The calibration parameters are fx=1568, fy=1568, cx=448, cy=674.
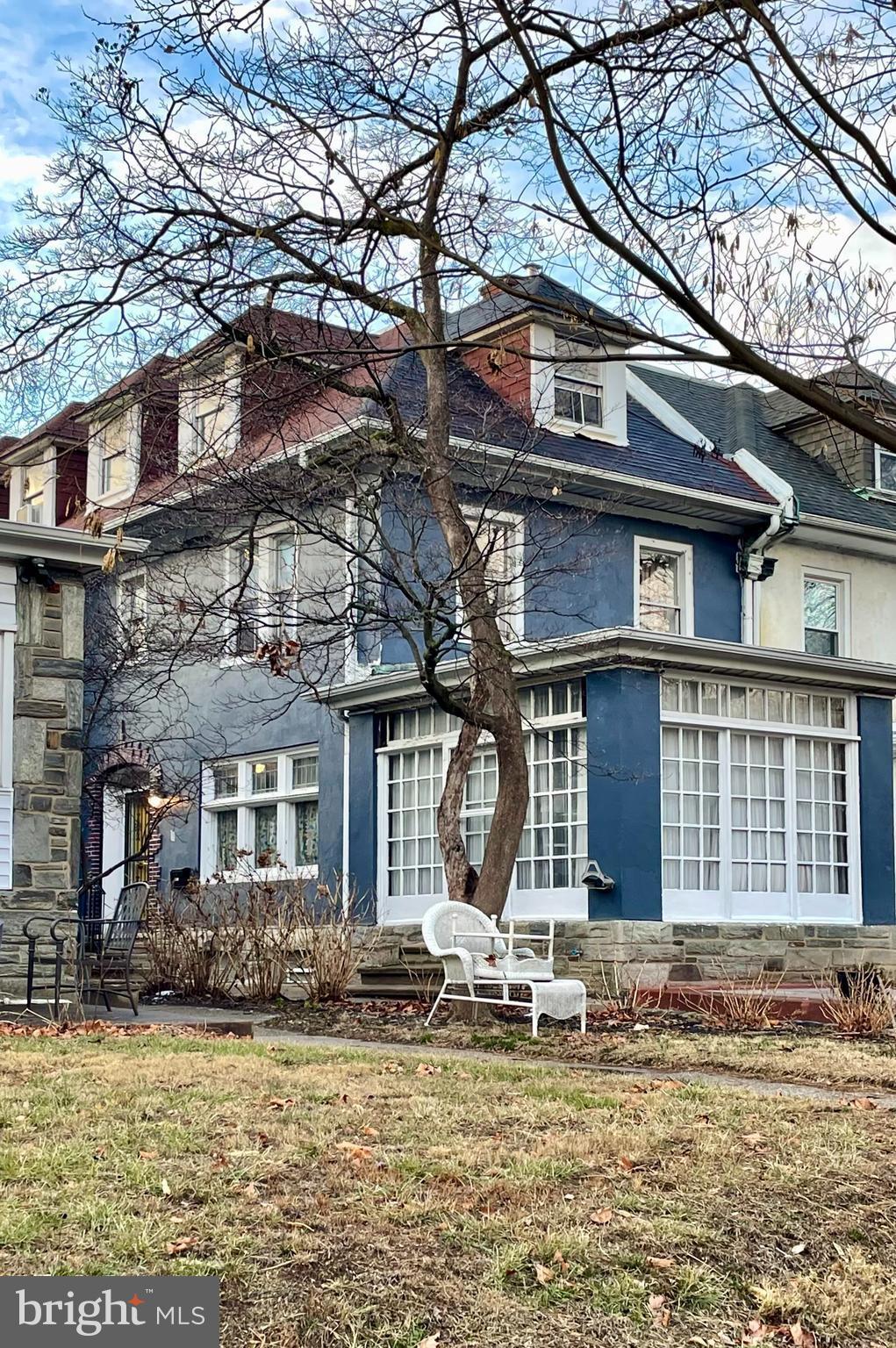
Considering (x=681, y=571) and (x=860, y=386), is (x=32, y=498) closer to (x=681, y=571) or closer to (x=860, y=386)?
(x=681, y=571)

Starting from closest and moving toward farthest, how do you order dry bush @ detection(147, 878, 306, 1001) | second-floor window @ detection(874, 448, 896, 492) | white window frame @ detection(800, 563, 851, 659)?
dry bush @ detection(147, 878, 306, 1001)
white window frame @ detection(800, 563, 851, 659)
second-floor window @ detection(874, 448, 896, 492)

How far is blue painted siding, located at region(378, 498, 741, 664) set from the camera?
17.2 meters

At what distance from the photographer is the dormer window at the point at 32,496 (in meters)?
22.9

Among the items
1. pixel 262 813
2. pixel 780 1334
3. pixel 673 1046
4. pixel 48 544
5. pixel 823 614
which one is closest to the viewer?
pixel 780 1334

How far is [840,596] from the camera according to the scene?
21.3 m

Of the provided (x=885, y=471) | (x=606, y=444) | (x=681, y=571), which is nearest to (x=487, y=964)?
(x=681, y=571)

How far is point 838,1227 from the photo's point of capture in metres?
4.94

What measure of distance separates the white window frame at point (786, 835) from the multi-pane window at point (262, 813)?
5400 millimetres

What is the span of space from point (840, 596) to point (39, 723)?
40.2 ft

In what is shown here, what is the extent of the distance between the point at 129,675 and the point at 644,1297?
14850 mm

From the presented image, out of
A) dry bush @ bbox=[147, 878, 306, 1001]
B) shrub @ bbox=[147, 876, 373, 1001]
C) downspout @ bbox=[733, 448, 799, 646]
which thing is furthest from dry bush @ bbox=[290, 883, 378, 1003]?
downspout @ bbox=[733, 448, 799, 646]

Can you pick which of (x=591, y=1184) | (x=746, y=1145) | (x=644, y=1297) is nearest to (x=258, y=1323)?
(x=644, y=1297)

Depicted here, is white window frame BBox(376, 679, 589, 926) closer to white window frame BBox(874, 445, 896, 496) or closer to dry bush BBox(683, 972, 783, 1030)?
dry bush BBox(683, 972, 783, 1030)

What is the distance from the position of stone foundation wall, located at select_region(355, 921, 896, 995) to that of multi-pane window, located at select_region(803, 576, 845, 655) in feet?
17.3
